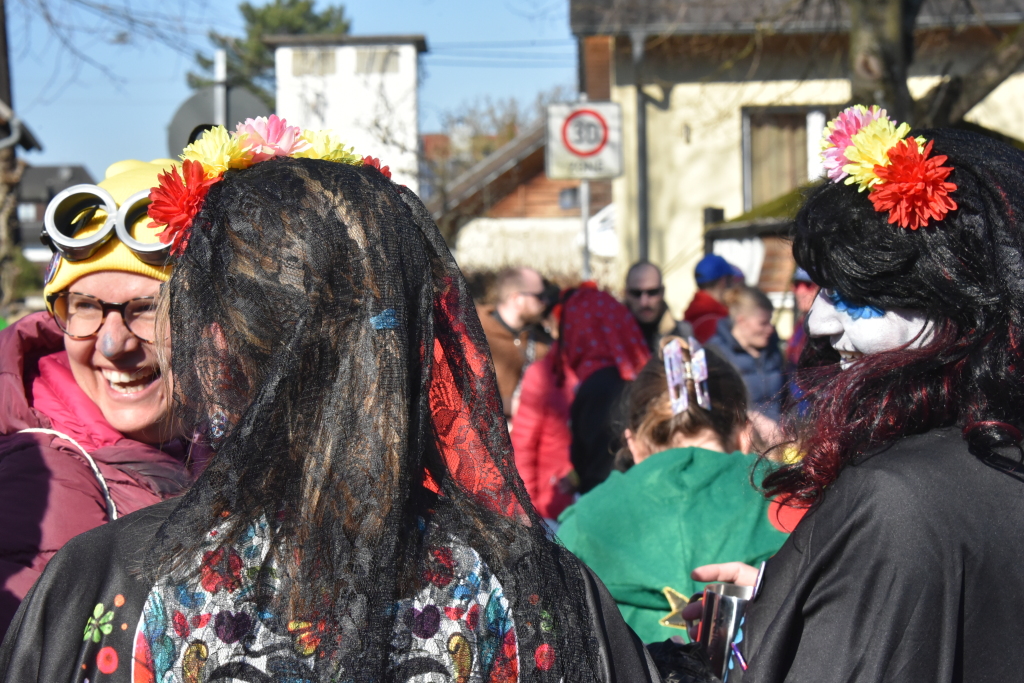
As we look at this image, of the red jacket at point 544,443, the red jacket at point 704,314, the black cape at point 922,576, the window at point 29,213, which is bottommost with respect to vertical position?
the red jacket at point 544,443

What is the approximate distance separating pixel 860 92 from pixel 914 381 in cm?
506

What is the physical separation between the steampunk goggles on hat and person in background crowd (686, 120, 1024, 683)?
1292 mm

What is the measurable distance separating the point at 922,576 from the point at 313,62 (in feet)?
25.8

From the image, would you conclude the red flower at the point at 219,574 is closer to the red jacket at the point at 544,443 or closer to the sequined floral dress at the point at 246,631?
the sequined floral dress at the point at 246,631

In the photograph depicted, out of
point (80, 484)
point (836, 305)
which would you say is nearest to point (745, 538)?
point (836, 305)

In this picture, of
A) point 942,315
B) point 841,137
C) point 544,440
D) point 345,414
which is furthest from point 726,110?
point 345,414

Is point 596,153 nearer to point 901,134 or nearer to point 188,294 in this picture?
point 901,134

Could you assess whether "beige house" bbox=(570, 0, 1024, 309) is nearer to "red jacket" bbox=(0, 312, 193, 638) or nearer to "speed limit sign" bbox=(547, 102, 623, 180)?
"speed limit sign" bbox=(547, 102, 623, 180)

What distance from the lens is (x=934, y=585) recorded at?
147 centimetres

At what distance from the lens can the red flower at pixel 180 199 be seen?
1426 millimetres

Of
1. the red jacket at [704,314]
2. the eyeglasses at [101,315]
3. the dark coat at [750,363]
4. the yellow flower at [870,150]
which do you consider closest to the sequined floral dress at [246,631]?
the eyeglasses at [101,315]

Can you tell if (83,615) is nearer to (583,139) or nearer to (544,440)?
(544,440)

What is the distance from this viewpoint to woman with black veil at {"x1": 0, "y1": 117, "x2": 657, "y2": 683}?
117cm

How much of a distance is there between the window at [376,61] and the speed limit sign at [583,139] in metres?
2.52
